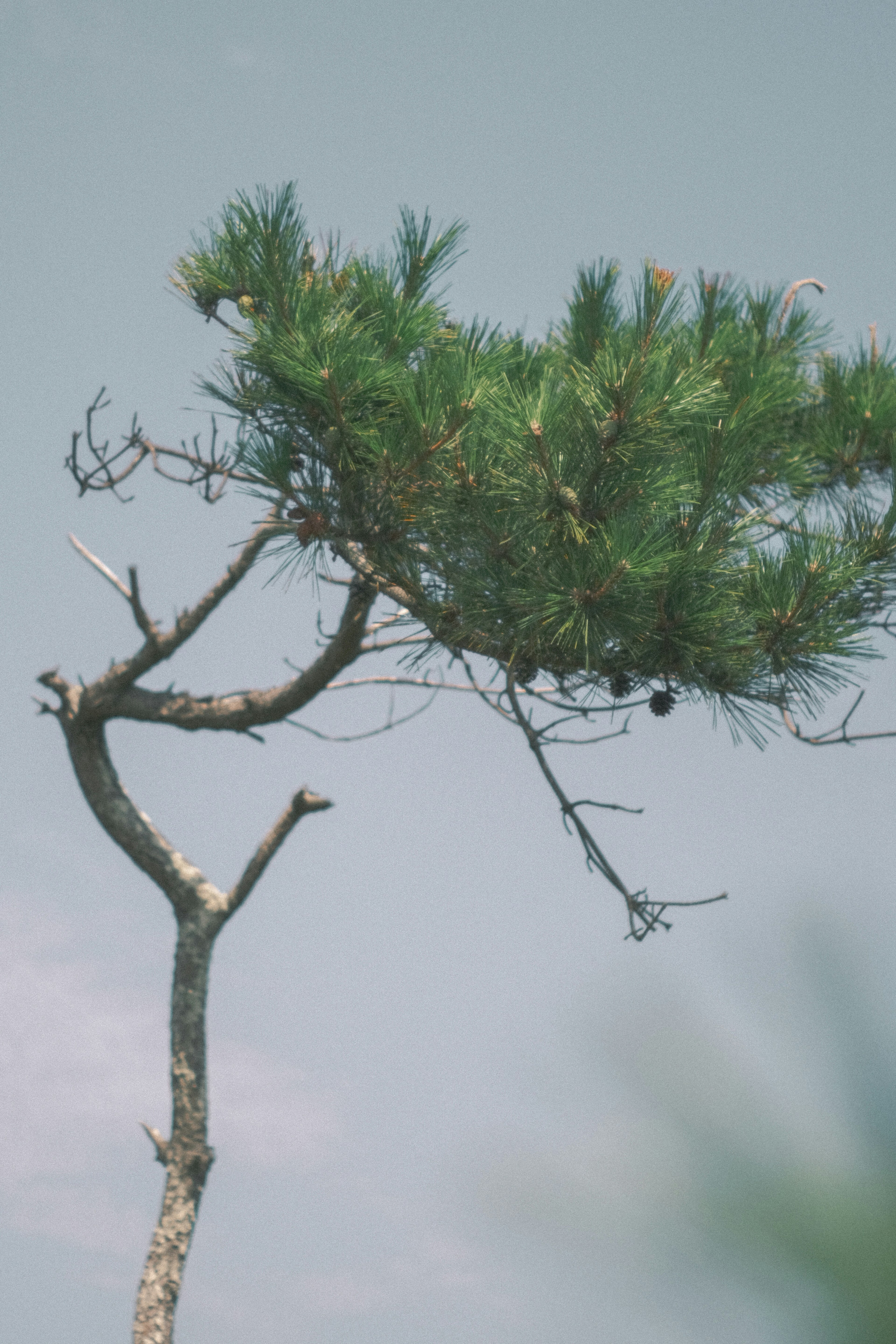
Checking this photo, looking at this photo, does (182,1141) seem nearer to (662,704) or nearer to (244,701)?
(244,701)

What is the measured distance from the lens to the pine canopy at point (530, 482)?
1.71m

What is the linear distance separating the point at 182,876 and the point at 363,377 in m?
1.51

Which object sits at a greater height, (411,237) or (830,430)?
(830,430)

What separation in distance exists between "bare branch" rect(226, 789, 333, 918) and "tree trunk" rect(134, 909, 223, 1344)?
6 centimetres

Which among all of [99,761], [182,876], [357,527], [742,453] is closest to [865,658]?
[742,453]

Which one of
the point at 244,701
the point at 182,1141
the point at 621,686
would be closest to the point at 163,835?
the point at 244,701

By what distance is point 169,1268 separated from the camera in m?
2.59

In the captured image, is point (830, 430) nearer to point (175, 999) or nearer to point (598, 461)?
point (598, 461)

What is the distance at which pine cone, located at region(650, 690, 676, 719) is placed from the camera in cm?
200

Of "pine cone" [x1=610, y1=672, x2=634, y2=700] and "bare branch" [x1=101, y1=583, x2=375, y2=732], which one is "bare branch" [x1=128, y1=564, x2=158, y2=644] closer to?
"bare branch" [x1=101, y1=583, x2=375, y2=732]

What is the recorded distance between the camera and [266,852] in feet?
9.63

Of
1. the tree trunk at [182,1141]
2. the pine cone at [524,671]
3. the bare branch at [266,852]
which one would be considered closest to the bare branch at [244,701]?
the bare branch at [266,852]

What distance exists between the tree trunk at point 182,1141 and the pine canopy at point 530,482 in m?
1.25

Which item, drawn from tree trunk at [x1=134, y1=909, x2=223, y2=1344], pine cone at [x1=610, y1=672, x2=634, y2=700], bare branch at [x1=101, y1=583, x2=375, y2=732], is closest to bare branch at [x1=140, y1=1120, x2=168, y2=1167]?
tree trunk at [x1=134, y1=909, x2=223, y2=1344]
